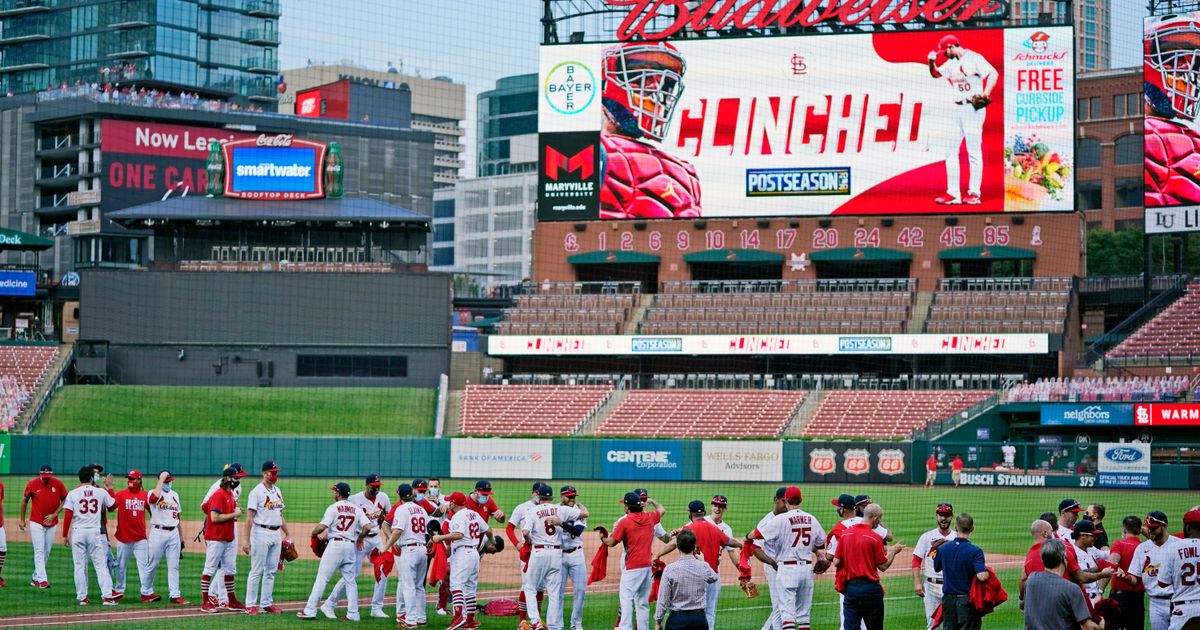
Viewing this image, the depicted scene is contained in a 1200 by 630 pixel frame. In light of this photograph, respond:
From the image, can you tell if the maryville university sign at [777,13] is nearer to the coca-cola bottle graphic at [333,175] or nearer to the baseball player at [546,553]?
the coca-cola bottle graphic at [333,175]

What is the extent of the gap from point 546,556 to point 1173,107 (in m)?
39.0

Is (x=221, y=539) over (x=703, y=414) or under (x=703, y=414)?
under

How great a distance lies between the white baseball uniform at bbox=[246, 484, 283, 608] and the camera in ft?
53.8

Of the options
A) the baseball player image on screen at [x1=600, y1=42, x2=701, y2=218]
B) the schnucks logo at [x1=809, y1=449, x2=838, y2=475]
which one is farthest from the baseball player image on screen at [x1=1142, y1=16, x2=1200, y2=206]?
the baseball player image on screen at [x1=600, y1=42, x2=701, y2=218]

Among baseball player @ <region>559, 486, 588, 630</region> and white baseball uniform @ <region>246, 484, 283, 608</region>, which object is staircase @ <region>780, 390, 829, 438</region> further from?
baseball player @ <region>559, 486, 588, 630</region>

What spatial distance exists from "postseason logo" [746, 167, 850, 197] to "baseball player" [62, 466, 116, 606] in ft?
126

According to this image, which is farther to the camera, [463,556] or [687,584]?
[463,556]

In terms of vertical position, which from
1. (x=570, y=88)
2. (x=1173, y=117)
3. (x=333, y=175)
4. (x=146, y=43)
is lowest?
(x=333, y=175)

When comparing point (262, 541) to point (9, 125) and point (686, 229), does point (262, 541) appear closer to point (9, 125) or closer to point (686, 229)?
point (686, 229)

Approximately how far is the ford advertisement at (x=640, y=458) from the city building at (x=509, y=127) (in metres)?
84.2

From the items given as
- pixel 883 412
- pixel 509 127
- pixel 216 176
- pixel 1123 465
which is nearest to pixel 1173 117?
pixel 883 412

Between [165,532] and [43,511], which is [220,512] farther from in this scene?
[43,511]

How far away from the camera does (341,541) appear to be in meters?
16.0

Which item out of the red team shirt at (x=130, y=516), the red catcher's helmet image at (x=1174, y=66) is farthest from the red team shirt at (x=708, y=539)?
the red catcher's helmet image at (x=1174, y=66)
